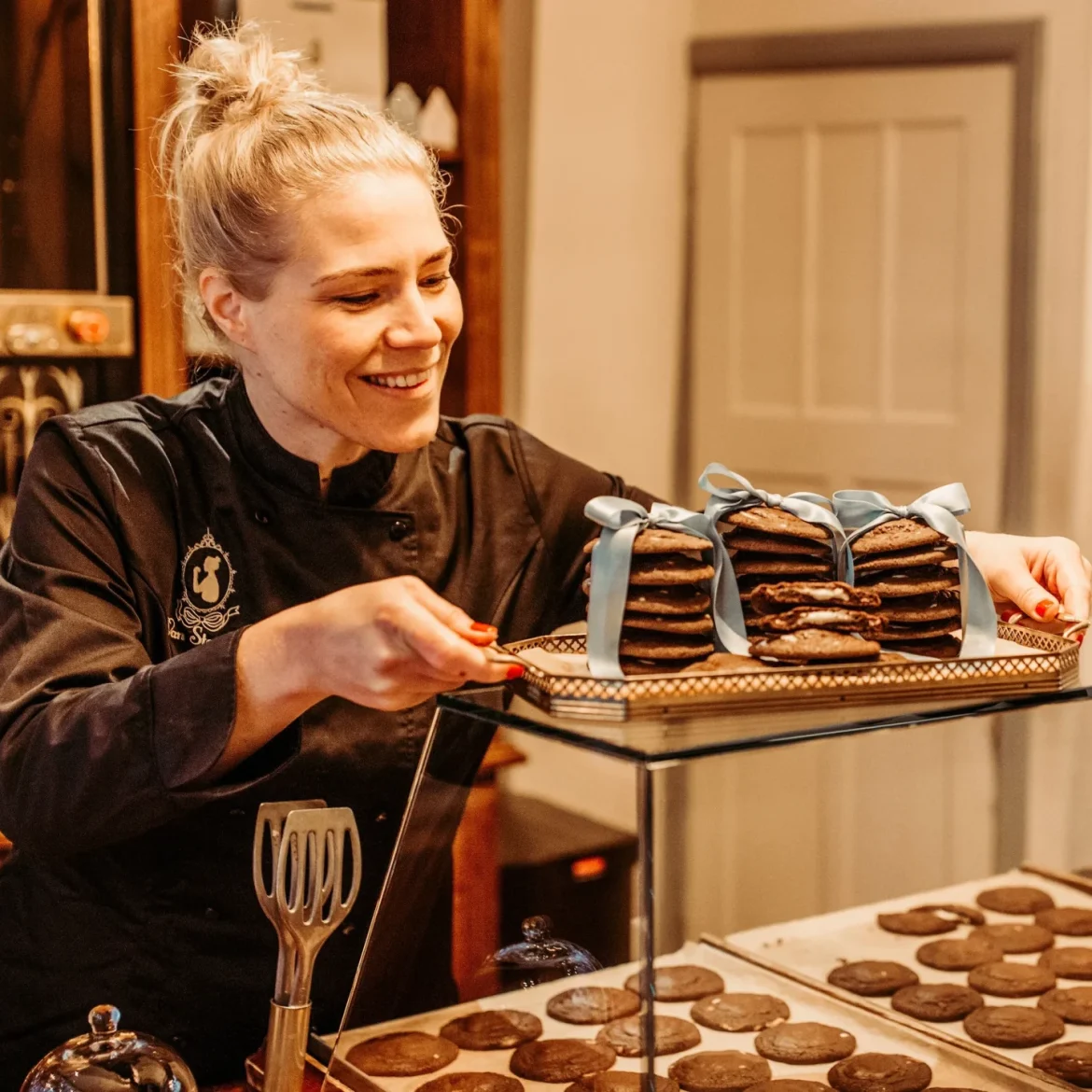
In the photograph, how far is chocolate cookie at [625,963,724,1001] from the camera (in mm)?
1185

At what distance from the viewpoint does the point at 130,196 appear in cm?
282

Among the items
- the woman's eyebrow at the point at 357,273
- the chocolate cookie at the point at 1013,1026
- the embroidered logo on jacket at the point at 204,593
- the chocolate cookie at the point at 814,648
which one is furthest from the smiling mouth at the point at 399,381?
the chocolate cookie at the point at 1013,1026

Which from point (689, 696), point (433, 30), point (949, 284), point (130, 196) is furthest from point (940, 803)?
point (949, 284)

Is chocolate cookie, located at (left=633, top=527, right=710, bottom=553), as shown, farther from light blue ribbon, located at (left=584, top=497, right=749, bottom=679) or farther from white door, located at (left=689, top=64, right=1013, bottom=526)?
white door, located at (left=689, top=64, right=1013, bottom=526)

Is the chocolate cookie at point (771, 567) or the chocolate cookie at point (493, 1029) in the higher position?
the chocolate cookie at point (771, 567)

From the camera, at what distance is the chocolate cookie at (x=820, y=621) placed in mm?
1287

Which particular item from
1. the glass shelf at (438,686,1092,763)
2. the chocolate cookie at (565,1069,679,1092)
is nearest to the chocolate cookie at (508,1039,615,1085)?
the chocolate cookie at (565,1069,679,1092)

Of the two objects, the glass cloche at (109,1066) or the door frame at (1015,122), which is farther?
the door frame at (1015,122)

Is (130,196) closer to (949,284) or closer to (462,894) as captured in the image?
(462,894)

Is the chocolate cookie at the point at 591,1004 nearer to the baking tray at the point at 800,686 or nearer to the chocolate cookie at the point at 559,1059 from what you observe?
the chocolate cookie at the point at 559,1059

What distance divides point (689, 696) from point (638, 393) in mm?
3224

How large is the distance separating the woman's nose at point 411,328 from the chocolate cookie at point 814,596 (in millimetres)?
449

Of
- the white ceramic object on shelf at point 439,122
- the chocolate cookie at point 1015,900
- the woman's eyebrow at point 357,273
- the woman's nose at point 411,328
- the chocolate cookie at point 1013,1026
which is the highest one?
the white ceramic object on shelf at point 439,122

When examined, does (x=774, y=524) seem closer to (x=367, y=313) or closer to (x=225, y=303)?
(x=367, y=313)
